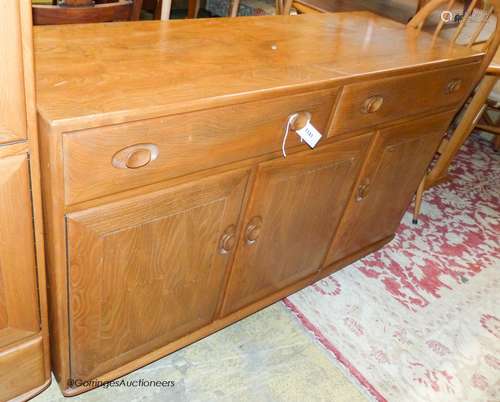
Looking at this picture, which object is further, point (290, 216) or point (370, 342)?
point (370, 342)

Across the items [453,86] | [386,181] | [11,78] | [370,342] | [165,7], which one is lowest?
[370,342]

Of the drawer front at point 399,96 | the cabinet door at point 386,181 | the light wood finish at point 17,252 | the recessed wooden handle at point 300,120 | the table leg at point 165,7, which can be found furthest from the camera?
the table leg at point 165,7

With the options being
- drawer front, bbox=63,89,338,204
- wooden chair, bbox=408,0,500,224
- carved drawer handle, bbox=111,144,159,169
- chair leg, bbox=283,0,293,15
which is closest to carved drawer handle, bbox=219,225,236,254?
drawer front, bbox=63,89,338,204

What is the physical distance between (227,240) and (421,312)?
0.96 meters

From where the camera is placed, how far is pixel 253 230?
1229 mm

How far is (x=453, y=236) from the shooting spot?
7.20 feet

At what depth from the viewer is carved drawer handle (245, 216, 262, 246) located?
121cm

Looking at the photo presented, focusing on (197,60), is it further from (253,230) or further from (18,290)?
(18,290)

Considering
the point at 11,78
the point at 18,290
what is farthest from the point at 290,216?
the point at 11,78

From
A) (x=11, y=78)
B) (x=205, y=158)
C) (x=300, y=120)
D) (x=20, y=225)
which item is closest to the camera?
(x=11, y=78)

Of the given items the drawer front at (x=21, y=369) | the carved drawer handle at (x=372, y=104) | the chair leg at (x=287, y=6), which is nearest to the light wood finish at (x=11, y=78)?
the drawer front at (x=21, y=369)

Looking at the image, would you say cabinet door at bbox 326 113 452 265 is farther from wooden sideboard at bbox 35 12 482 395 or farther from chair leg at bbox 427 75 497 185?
chair leg at bbox 427 75 497 185

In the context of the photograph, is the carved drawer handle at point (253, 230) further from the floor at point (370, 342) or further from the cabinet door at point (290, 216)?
the floor at point (370, 342)

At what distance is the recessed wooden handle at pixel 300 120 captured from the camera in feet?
3.54
